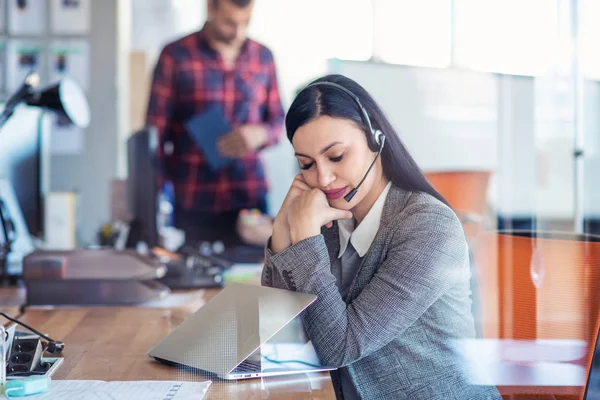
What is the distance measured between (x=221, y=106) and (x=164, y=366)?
2.72 meters

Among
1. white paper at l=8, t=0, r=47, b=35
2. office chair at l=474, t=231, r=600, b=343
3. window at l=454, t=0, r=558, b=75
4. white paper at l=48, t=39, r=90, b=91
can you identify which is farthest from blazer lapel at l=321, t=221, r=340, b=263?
white paper at l=8, t=0, r=47, b=35

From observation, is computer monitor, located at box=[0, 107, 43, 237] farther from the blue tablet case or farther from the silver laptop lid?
the blue tablet case

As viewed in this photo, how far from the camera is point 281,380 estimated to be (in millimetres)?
957

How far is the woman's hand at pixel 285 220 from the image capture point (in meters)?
1.06

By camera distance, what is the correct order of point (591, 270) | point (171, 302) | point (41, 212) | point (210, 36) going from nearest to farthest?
point (591, 270) < point (171, 302) < point (41, 212) < point (210, 36)

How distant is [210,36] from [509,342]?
109 inches

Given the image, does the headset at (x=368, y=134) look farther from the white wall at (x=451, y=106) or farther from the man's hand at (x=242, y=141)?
the white wall at (x=451, y=106)

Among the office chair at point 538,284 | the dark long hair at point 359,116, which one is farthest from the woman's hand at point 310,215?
the office chair at point 538,284

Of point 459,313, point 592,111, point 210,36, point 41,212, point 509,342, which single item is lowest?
point 509,342

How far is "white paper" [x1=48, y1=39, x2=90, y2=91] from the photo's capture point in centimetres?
382

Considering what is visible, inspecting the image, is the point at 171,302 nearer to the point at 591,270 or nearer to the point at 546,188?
the point at 591,270

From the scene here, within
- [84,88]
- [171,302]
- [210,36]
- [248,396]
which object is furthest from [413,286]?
[84,88]

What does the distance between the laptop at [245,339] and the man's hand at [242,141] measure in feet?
7.85

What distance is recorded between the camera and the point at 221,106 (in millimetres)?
3607
